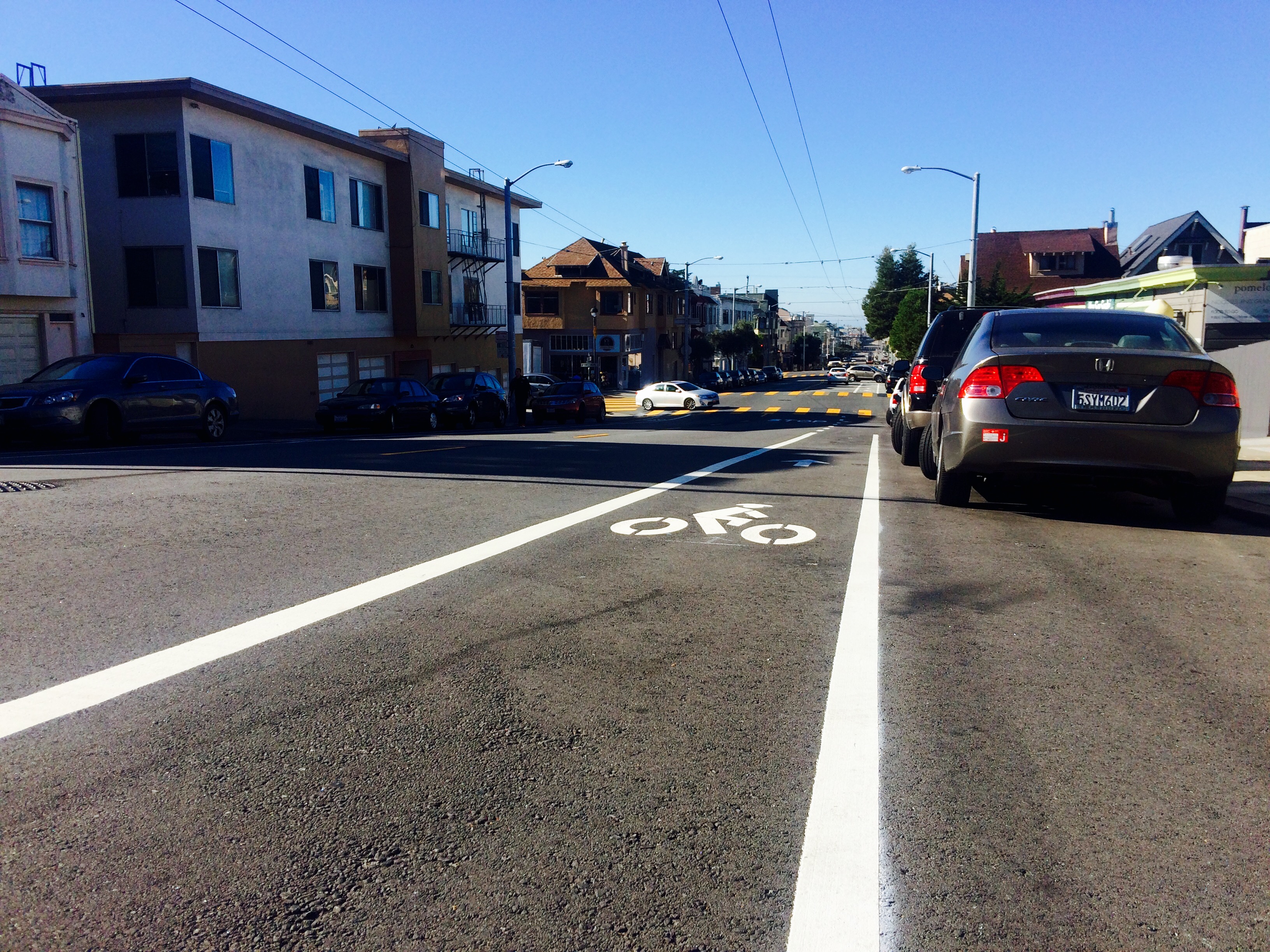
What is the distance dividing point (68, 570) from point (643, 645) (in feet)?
12.4

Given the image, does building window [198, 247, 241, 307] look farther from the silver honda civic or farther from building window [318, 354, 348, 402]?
the silver honda civic

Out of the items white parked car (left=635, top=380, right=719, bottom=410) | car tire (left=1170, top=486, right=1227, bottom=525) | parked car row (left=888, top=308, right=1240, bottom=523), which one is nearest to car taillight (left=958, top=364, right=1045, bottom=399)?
parked car row (left=888, top=308, right=1240, bottom=523)

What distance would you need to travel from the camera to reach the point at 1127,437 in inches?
305

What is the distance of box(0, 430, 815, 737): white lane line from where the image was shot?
13.2ft

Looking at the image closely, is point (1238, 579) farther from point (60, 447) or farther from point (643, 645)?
point (60, 447)

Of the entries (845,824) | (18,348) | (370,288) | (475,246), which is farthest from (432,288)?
(845,824)

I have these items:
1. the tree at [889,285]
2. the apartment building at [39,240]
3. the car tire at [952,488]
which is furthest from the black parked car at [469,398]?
the tree at [889,285]

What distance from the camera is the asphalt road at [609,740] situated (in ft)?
8.91

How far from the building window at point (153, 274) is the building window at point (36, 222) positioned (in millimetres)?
4254

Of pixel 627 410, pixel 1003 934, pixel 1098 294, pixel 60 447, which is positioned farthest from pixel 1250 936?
pixel 627 410

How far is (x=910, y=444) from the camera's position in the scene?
14.0m

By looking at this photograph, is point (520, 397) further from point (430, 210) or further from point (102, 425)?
point (430, 210)

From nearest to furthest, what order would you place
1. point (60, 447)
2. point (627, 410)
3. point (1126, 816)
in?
point (1126, 816) < point (60, 447) < point (627, 410)

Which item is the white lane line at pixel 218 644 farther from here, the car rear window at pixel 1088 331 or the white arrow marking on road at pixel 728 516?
the car rear window at pixel 1088 331
